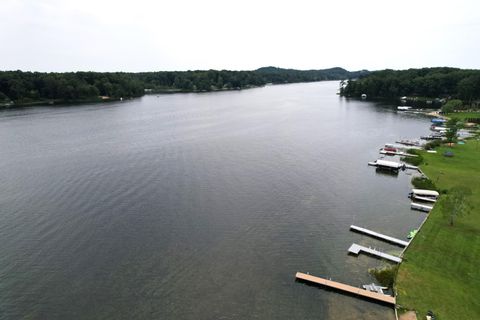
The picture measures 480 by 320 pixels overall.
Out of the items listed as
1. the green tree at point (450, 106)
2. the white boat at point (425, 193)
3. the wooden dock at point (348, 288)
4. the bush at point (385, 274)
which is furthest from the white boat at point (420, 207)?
the green tree at point (450, 106)

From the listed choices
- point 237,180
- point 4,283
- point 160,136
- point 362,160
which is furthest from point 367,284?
point 160,136

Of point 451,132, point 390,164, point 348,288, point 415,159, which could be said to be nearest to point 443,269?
point 348,288

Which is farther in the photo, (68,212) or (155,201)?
(155,201)

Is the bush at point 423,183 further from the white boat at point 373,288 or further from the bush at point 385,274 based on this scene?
the white boat at point 373,288

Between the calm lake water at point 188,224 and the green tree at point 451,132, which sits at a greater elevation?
the green tree at point 451,132

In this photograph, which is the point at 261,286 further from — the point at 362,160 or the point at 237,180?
→ the point at 362,160

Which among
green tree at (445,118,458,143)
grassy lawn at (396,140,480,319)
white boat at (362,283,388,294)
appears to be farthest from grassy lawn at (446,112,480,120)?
white boat at (362,283,388,294)
